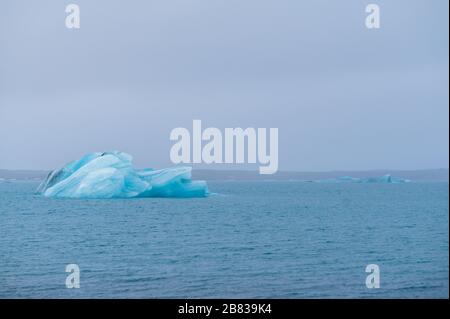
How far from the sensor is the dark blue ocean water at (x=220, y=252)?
21.7 ft

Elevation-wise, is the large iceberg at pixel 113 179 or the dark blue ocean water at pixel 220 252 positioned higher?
the large iceberg at pixel 113 179

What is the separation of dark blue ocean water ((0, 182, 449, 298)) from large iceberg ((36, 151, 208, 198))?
2.81 ft

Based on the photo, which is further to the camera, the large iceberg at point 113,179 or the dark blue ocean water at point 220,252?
the large iceberg at point 113,179

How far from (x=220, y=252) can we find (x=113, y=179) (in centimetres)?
627

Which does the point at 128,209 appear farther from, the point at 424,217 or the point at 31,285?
the point at 31,285

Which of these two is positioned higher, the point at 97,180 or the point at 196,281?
the point at 97,180

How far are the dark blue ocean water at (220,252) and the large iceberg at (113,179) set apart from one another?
2.81 ft

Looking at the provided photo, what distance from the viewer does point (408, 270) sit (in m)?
8.01

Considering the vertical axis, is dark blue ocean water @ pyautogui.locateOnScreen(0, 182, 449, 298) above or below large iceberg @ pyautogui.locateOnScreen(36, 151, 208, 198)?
below

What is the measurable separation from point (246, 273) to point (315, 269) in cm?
101

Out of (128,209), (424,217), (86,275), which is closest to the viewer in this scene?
(86,275)

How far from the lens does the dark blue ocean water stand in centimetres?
661

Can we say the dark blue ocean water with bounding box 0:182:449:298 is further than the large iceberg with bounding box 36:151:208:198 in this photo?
No
